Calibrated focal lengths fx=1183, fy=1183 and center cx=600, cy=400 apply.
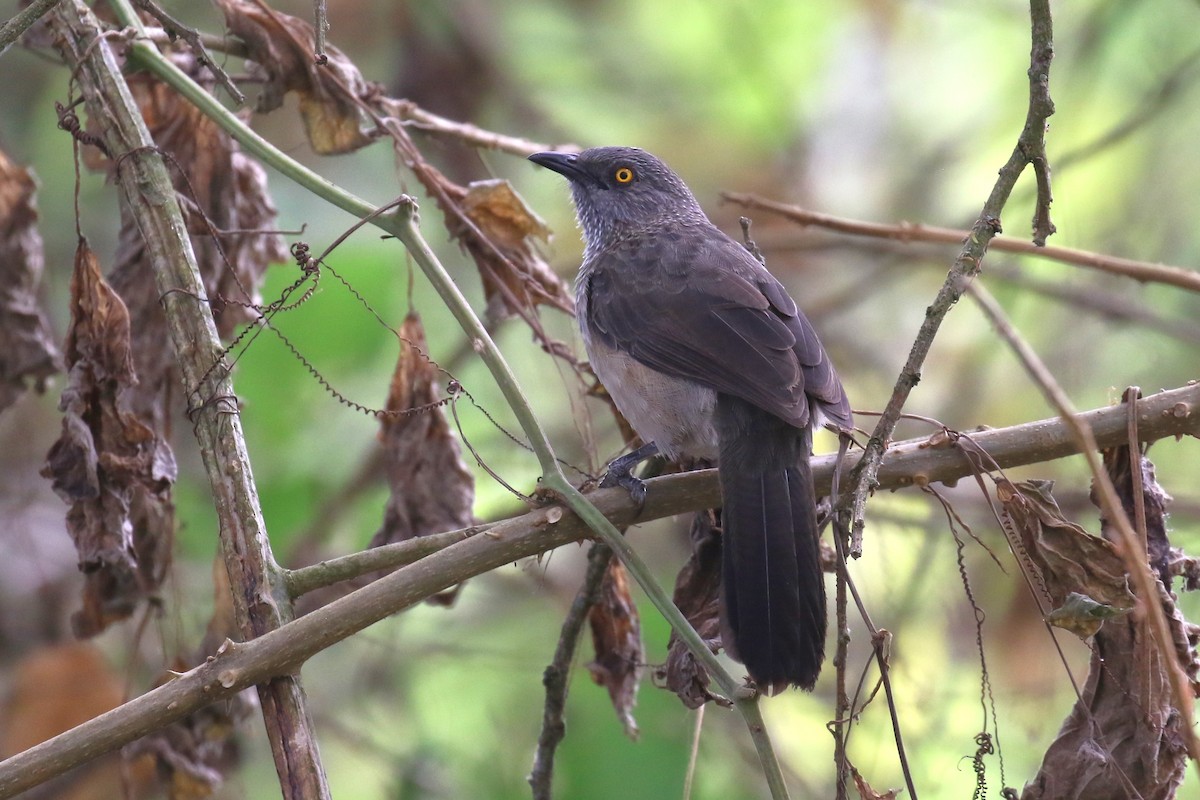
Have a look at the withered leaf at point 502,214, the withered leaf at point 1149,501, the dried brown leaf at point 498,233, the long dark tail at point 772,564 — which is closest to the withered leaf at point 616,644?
the long dark tail at point 772,564

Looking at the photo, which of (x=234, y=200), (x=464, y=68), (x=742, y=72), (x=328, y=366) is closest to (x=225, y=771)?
(x=328, y=366)

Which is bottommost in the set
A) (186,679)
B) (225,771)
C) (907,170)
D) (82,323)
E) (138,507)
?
(186,679)

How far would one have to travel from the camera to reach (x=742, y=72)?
25.2ft

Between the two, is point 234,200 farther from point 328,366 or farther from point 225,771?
point 225,771

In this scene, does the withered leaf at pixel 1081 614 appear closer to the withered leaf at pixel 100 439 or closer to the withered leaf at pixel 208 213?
the withered leaf at pixel 100 439

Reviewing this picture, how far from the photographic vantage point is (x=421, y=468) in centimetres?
336

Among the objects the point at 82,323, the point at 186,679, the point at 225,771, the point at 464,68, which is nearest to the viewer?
the point at 186,679

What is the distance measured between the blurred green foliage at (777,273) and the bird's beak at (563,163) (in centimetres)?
64

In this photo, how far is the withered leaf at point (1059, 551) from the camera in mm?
2678

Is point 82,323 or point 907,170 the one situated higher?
point 907,170

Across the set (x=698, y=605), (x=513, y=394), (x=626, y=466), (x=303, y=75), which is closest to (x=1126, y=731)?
(x=698, y=605)

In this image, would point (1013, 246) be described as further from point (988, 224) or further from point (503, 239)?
point (503, 239)

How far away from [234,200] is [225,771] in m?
2.10

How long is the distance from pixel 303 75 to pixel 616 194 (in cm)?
161
